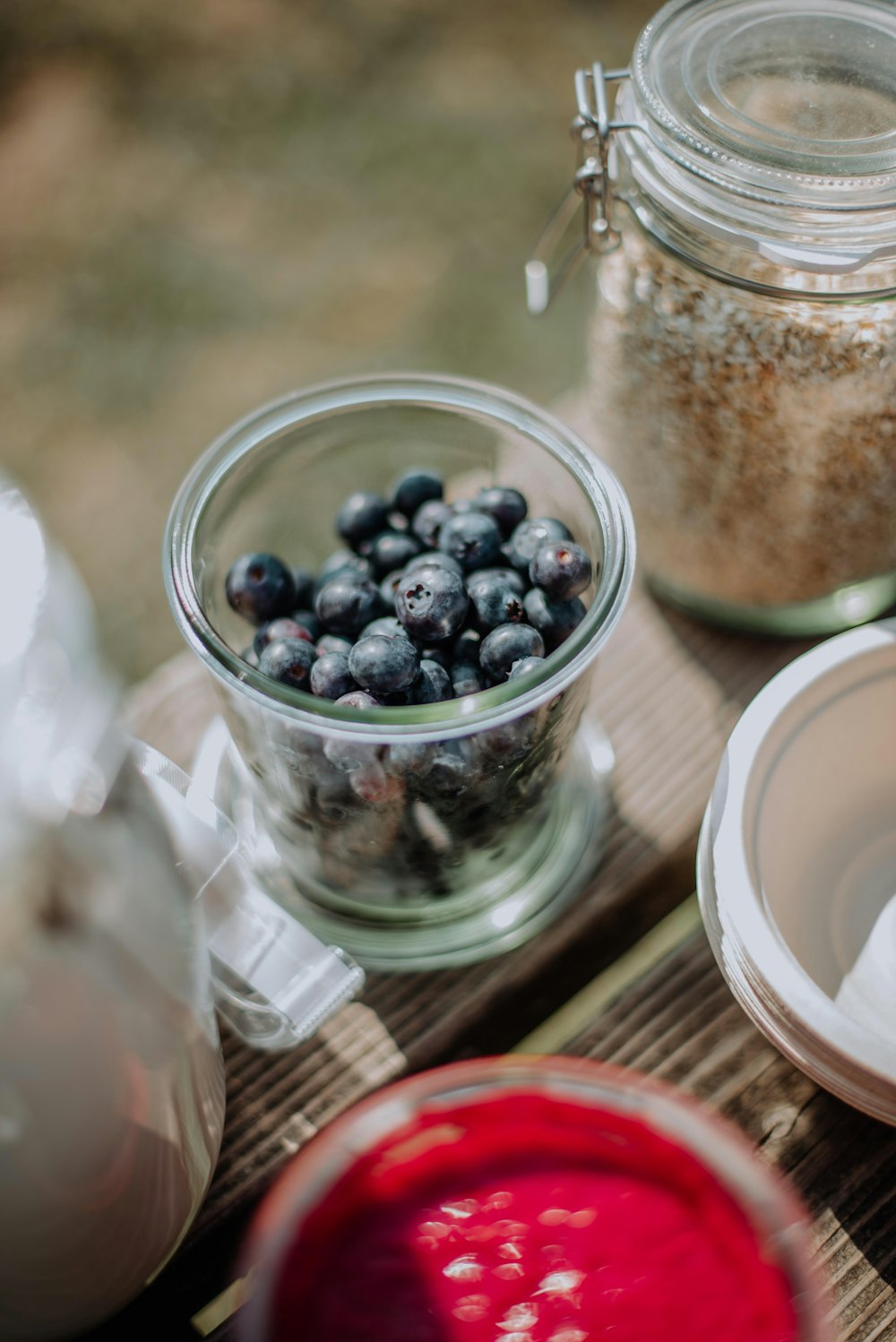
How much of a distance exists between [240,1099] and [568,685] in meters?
0.27

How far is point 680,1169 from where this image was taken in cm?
47

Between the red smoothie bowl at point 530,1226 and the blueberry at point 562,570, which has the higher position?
the blueberry at point 562,570

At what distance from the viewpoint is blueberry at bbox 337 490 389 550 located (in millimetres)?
685

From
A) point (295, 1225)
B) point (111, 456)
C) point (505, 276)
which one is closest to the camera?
point (295, 1225)

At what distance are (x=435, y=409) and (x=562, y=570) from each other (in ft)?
0.48

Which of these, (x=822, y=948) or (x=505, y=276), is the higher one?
(x=822, y=948)

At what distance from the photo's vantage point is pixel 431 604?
1.91ft

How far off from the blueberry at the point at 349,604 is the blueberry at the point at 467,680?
0.19 ft

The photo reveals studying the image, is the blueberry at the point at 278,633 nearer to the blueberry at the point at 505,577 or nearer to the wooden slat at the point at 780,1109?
the blueberry at the point at 505,577

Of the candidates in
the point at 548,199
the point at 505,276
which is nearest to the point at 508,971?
the point at 505,276

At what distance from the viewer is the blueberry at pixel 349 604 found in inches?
24.2

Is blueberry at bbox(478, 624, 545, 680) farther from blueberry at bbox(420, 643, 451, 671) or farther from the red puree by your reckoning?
the red puree

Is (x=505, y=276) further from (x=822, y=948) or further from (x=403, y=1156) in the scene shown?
(x=403, y=1156)

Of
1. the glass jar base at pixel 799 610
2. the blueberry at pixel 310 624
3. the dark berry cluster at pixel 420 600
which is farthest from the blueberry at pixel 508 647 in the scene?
the glass jar base at pixel 799 610
